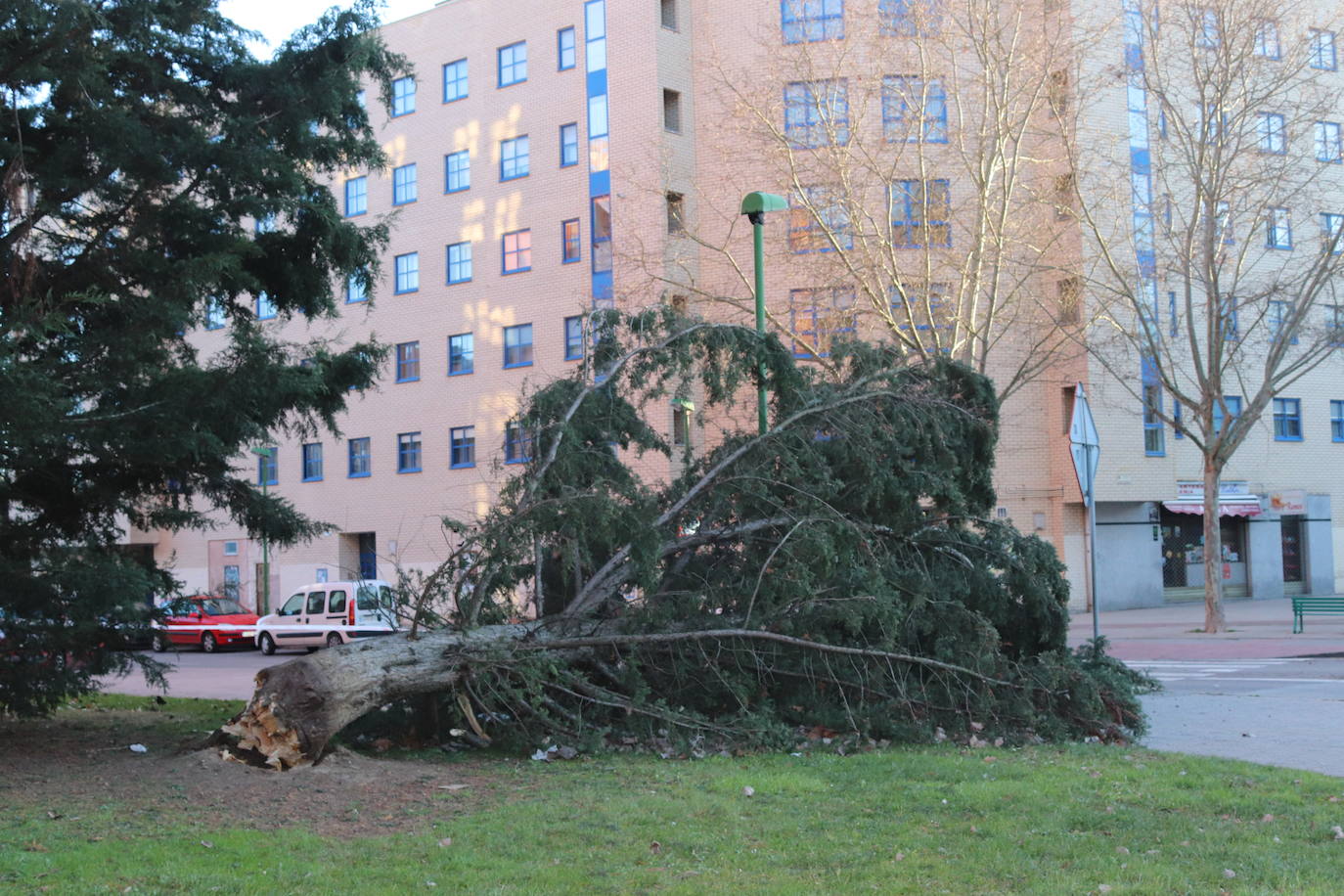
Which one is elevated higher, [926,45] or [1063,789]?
[926,45]

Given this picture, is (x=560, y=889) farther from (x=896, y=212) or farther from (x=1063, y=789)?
(x=896, y=212)

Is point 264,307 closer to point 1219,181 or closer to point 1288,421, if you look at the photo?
point 1219,181

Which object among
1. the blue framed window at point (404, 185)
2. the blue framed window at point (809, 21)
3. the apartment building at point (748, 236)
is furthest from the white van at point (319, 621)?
the blue framed window at point (404, 185)

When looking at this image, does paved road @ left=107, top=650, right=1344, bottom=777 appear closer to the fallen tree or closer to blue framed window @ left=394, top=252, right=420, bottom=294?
the fallen tree

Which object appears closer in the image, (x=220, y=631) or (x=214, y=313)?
(x=214, y=313)

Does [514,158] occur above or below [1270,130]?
above

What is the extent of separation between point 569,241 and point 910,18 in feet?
53.4

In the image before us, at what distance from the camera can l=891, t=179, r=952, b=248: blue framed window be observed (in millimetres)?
23620

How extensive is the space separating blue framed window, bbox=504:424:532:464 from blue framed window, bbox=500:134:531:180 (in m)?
29.5

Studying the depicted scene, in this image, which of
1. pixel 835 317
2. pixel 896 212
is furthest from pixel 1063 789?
pixel 896 212

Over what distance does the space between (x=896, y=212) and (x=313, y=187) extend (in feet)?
57.0

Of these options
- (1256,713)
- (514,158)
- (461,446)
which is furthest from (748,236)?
(1256,713)

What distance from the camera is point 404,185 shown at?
140 ft

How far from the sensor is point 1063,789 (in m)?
7.73
